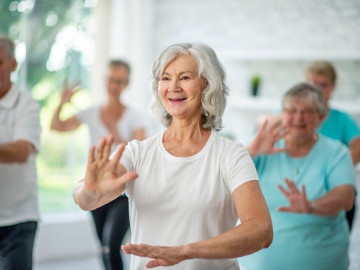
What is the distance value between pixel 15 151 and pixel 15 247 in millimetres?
436

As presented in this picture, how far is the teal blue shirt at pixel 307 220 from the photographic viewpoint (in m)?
2.15

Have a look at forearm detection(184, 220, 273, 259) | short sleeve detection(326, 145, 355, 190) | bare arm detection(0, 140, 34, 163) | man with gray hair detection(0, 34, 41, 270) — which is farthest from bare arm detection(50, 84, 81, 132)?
forearm detection(184, 220, 273, 259)

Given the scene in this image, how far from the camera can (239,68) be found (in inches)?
190

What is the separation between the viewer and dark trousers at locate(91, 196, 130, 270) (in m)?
2.88

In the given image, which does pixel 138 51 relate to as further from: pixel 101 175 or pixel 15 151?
pixel 101 175

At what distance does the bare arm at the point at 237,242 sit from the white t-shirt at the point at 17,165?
3.39 feet

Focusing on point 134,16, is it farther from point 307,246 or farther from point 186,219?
point 186,219

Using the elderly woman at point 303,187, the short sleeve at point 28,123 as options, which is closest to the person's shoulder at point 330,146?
the elderly woman at point 303,187

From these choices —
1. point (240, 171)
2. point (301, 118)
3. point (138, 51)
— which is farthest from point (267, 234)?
point (138, 51)

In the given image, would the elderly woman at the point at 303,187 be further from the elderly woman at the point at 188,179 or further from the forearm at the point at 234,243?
the forearm at the point at 234,243

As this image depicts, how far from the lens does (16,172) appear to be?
84.4 inches

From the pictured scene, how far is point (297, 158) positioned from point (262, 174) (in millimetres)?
→ 198

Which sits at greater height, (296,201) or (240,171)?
(240,171)

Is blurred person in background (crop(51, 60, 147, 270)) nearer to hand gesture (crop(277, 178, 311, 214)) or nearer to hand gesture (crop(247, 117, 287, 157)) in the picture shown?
hand gesture (crop(247, 117, 287, 157))
